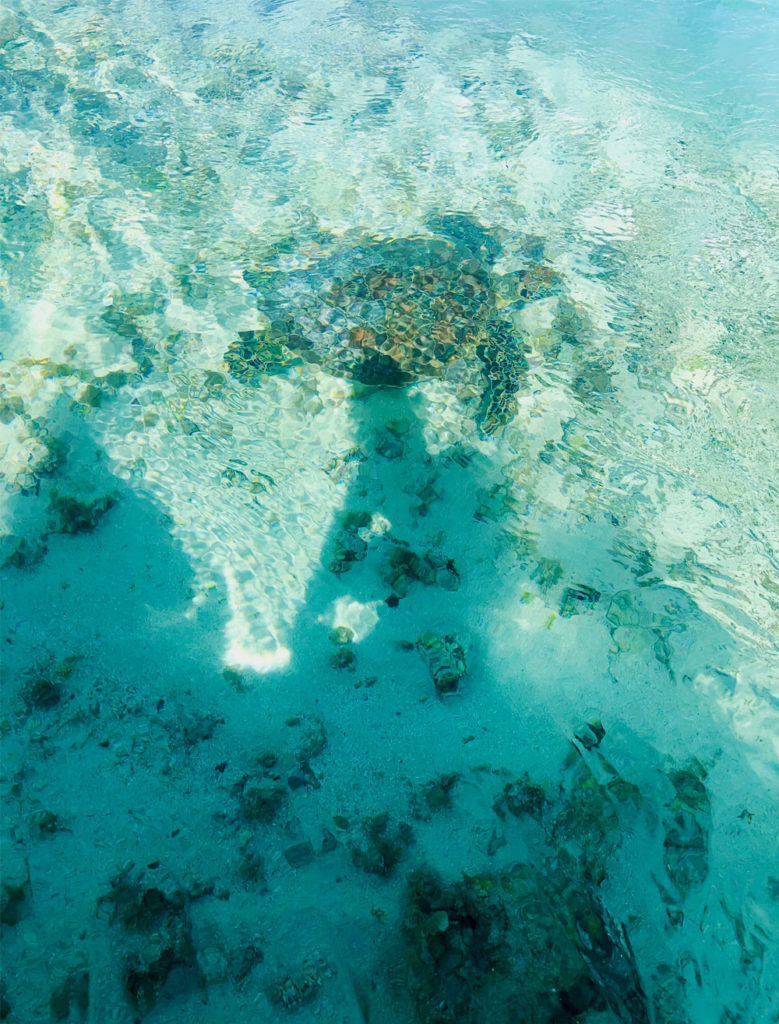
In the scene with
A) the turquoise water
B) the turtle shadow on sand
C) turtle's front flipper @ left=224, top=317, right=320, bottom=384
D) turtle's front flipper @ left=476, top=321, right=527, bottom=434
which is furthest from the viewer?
turtle's front flipper @ left=224, top=317, right=320, bottom=384

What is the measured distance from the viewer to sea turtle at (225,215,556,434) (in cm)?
511

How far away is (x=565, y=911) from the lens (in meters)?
2.82

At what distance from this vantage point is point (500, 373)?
516cm

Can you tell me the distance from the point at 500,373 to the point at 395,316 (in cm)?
113

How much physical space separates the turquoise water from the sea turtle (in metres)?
0.04

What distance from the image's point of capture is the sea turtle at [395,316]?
5.11 meters

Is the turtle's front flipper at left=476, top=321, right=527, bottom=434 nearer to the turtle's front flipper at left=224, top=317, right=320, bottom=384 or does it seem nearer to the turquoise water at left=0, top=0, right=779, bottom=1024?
the turquoise water at left=0, top=0, right=779, bottom=1024

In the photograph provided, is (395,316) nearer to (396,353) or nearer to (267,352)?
(396,353)

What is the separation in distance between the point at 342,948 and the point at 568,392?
167 inches

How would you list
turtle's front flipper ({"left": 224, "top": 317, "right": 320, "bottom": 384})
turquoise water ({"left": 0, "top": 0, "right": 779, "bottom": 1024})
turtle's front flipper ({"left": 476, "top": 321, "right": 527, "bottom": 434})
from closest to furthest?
1. turquoise water ({"left": 0, "top": 0, "right": 779, "bottom": 1024})
2. turtle's front flipper ({"left": 476, "top": 321, "right": 527, "bottom": 434})
3. turtle's front flipper ({"left": 224, "top": 317, "right": 320, "bottom": 384})

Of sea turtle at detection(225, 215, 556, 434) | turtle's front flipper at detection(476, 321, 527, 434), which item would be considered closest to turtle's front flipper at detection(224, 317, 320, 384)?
sea turtle at detection(225, 215, 556, 434)

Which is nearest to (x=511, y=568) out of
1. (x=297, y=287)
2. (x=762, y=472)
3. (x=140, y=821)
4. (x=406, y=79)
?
(x=762, y=472)

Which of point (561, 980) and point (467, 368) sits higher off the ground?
point (467, 368)

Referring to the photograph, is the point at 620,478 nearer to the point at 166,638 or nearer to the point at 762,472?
A: the point at 762,472
